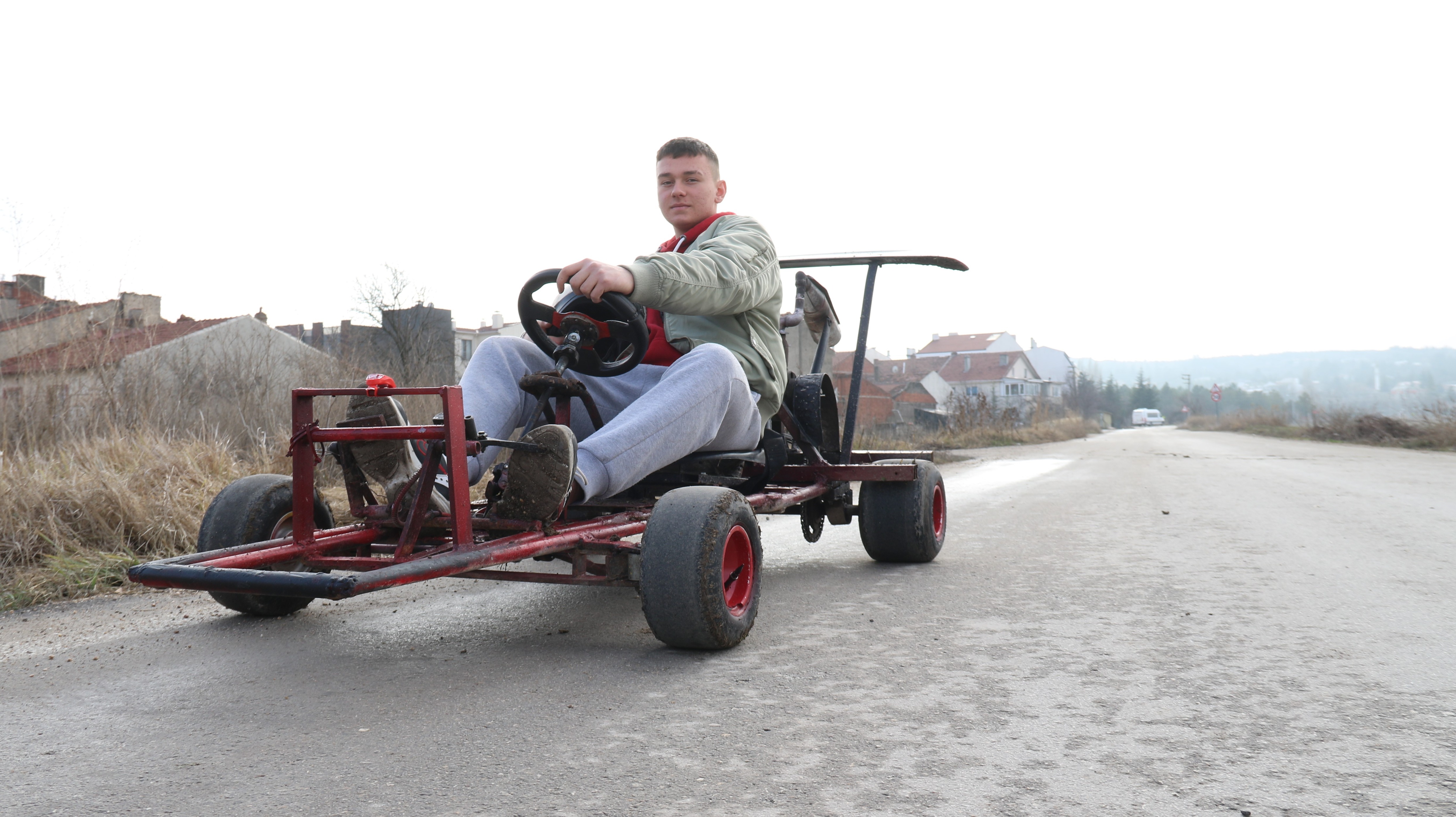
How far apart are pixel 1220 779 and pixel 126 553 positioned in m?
4.45

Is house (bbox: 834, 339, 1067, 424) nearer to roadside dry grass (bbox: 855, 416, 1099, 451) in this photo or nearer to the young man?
roadside dry grass (bbox: 855, 416, 1099, 451)

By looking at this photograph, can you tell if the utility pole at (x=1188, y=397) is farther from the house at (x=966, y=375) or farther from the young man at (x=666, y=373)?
the young man at (x=666, y=373)

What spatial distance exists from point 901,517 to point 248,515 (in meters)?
2.88

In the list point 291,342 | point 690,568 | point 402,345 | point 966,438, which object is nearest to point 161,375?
point 291,342

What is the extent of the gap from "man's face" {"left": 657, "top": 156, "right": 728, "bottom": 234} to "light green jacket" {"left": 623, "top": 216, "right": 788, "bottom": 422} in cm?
17

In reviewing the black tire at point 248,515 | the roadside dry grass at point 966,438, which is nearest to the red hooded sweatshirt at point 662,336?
the black tire at point 248,515

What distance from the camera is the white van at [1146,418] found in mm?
89750

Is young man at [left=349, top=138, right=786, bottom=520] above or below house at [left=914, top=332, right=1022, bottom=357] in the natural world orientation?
below

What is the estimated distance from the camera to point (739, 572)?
309cm

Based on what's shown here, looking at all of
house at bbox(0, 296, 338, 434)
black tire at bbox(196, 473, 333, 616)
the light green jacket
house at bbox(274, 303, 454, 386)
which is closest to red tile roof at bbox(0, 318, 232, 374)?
house at bbox(0, 296, 338, 434)

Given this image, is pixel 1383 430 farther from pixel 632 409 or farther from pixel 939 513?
pixel 632 409

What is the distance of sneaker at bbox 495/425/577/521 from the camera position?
2.65 metres

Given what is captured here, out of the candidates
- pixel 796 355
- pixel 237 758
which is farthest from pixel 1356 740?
Result: pixel 796 355

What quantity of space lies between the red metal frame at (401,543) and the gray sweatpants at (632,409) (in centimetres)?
21
